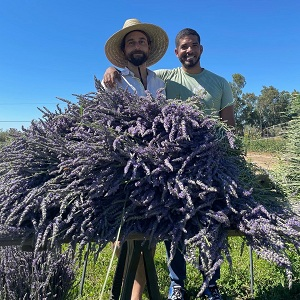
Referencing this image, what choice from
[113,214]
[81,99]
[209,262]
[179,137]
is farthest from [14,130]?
[209,262]

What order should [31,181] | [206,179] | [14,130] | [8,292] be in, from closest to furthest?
[206,179], [31,181], [14,130], [8,292]

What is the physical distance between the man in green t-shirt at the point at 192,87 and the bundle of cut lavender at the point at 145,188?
35.3 inches

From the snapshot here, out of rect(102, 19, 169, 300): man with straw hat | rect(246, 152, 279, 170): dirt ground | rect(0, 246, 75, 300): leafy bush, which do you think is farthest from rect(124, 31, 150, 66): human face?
rect(0, 246, 75, 300): leafy bush

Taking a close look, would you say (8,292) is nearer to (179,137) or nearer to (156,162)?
(156,162)

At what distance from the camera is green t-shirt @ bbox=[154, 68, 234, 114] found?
2.42 meters

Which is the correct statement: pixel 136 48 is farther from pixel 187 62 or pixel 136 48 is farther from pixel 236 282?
pixel 236 282

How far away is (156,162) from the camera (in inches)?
55.6

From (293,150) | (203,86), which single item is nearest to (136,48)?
(203,86)

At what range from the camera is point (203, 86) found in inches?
97.7

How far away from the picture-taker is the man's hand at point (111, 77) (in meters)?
2.11

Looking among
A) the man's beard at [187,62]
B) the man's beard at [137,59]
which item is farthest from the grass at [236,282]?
the man's beard at [137,59]

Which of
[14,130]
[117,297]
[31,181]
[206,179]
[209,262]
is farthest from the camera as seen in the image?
[117,297]

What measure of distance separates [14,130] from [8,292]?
921 millimetres

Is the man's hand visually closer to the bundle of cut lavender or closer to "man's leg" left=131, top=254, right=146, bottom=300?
the bundle of cut lavender
